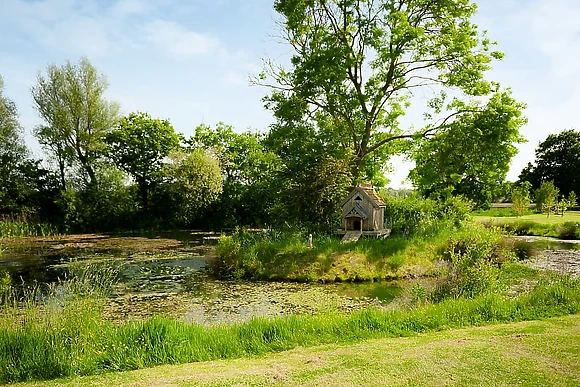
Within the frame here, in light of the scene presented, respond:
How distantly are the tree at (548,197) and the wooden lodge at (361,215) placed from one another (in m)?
27.0

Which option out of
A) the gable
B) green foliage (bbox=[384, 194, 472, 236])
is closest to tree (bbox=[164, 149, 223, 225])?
green foliage (bbox=[384, 194, 472, 236])

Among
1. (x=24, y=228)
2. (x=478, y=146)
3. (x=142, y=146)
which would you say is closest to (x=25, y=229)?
(x=24, y=228)

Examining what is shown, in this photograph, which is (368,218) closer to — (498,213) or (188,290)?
(188,290)

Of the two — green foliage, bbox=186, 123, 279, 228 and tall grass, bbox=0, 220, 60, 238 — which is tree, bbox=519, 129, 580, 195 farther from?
tall grass, bbox=0, 220, 60, 238

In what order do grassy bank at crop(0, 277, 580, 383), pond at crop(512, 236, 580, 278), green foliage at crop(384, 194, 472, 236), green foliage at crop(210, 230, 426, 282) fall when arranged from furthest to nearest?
green foliage at crop(384, 194, 472, 236), pond at crop(512, 236, 580, 278), green foliage at crop(210, 230, 426, 282), grassy bank at crop(0, 277, 580, 383)

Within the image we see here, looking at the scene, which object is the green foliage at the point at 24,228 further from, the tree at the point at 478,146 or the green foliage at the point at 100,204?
the tree at the point at 478,146

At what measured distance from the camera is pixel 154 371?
→ 18.1 ft

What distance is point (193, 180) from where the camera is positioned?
33125 millimetres

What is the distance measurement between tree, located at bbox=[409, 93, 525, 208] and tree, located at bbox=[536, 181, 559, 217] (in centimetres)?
2218

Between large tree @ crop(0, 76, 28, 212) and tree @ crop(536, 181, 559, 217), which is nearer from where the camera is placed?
large tree @ crop(0, 76, 28, 212)

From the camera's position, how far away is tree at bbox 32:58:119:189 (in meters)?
32.9

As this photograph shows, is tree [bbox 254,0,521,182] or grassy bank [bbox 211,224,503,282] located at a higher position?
tree [bbox 254,0,521,182]

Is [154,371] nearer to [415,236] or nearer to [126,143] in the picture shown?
[415,236]

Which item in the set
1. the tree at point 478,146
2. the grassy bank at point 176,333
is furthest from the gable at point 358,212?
the grassy bank at point 176,333
